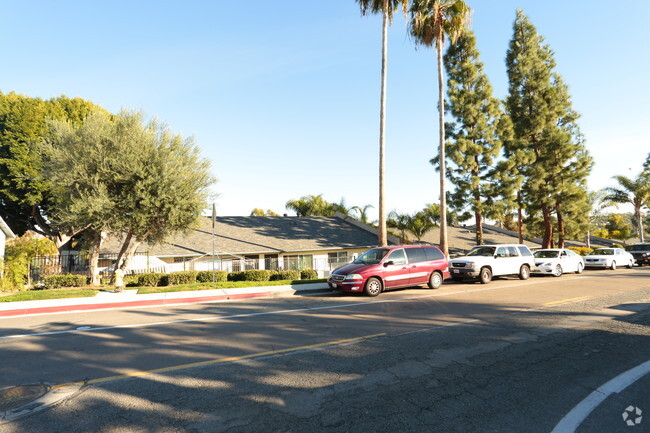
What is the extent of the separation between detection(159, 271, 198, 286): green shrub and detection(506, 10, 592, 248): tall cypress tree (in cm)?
2542

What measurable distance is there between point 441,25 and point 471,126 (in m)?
8.36

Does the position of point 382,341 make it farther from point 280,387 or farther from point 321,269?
point 321,269

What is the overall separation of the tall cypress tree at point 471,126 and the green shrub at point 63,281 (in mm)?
24267

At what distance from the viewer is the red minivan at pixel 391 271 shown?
12133 mm

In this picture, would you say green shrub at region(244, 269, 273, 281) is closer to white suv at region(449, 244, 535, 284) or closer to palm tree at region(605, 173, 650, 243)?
white suv at region(449, 244, 535, 284)

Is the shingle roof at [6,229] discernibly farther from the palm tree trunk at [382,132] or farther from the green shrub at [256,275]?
the palm tree trunk at [382,132]

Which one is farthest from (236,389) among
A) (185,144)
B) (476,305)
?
(185,144)

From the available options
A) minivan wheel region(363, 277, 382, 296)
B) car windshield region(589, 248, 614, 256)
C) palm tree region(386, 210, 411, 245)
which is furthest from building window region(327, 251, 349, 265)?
car windshield region(589, 248, 614, 256)

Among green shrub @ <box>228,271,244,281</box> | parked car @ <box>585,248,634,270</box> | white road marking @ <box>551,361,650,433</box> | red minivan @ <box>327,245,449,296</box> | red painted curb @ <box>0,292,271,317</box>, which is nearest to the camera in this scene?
white road marking @ <box>551,361,650,433</box>

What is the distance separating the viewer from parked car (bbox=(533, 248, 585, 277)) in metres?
18.2

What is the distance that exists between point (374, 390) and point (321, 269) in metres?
22.4

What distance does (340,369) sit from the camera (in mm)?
5059

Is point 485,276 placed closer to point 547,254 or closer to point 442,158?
point 547,254

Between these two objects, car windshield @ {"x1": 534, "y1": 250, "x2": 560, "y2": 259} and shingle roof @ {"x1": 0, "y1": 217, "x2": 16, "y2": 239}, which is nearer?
shingle roof @ {"x1": 0, "y1": 217, "x2": 16, "y2": 239}
